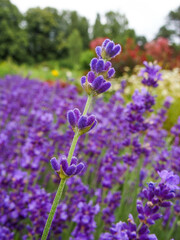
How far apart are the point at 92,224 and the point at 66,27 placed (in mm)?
37231

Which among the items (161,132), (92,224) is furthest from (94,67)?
(161,132)

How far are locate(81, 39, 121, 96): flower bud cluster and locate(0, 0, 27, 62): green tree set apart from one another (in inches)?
1111

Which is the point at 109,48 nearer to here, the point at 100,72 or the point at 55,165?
the point at 100,72

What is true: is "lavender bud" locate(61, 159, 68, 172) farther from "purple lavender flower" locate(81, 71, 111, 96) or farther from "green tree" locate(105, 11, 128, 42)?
"green tree" locate(105, 11, 128, 42)

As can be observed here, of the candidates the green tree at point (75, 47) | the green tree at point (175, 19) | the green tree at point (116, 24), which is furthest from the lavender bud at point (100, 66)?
the green tree at point (175, 19)

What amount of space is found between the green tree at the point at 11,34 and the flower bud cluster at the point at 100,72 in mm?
28211

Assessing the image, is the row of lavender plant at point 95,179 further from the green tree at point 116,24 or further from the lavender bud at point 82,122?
the green tree at point 116,24

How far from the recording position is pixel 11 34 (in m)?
27.5

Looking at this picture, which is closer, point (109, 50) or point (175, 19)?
point (109, 50)

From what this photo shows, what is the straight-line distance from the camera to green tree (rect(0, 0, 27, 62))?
1087 inches

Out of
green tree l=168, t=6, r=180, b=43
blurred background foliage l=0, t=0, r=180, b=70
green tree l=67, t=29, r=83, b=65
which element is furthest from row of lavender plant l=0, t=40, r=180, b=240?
green tree l=168, t=6, r=180, b=43

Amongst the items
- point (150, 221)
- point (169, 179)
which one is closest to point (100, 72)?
point (169, 179)

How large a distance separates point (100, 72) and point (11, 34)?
94.1 ft

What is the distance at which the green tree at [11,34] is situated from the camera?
27.6m
